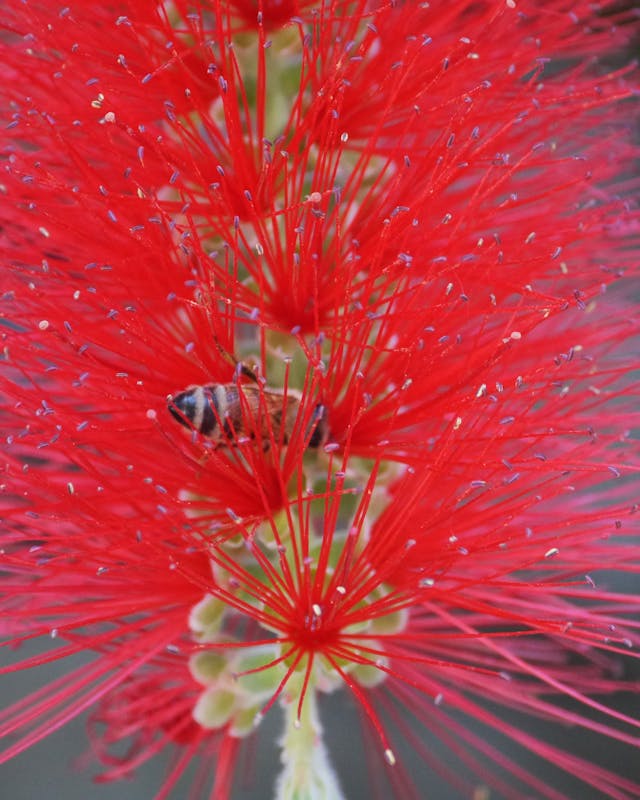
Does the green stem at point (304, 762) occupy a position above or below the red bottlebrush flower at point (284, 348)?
below

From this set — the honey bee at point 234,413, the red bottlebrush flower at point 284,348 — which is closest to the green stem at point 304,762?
the red bottlebrush flower at point 284,348

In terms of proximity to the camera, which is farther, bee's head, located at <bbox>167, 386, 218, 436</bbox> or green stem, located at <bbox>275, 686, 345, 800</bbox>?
green stem, located at <bbox>275, 686, 345, 800</bbox>

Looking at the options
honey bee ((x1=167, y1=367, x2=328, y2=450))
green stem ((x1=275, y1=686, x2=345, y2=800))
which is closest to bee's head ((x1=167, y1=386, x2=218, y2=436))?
honey bee ((x1=167, y1=367, x2=328, y2=450))

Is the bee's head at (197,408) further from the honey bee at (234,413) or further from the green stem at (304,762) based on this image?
the green stem at (304,762)

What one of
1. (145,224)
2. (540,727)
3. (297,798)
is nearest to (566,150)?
(145,224)

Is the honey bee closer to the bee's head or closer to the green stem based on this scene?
the bee's head

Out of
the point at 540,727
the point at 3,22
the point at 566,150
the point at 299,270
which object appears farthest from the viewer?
the point at 540,727

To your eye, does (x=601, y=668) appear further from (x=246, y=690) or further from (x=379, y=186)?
(x=379, y=186)
